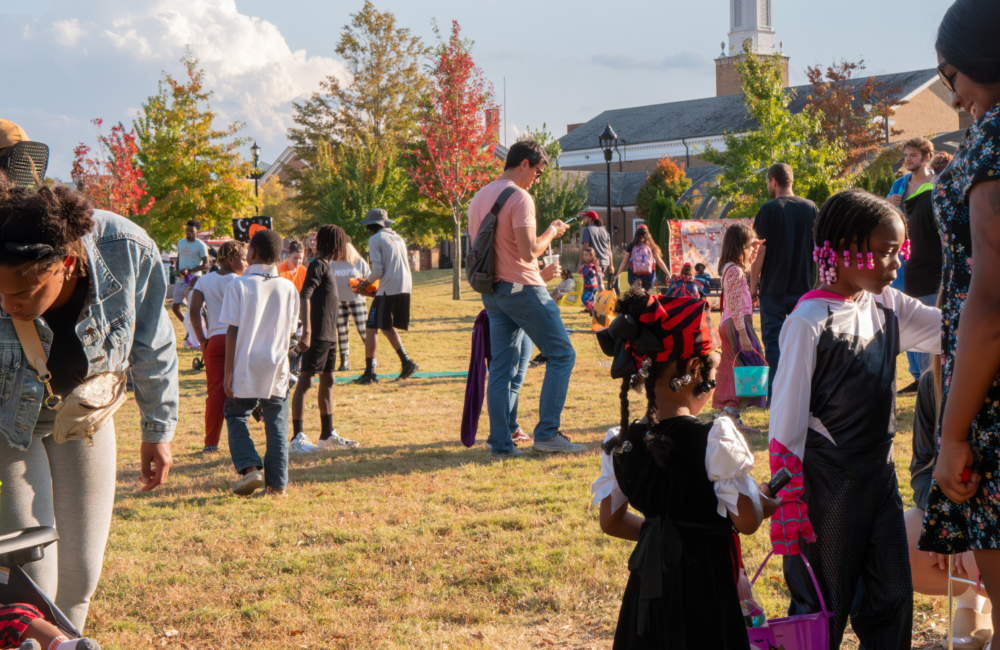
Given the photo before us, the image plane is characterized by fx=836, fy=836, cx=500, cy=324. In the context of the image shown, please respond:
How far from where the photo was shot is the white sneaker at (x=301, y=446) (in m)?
7.55

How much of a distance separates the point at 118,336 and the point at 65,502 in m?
0.59

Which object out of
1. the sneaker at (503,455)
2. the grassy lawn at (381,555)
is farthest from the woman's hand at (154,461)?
the sneaker at (503,455)

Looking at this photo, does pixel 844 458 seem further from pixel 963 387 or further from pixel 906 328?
pixel 963 387

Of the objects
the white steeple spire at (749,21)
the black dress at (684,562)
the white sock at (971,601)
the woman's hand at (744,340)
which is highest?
the white steeple spire at (749,21)

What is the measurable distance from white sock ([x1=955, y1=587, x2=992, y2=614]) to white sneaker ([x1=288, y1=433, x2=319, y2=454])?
5.45 meters

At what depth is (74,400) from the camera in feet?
9.09

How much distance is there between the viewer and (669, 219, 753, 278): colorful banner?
941 inches

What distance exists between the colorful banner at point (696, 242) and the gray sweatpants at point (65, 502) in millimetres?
21740

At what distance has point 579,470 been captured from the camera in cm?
640

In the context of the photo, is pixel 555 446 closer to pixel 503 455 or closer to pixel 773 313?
pixel 503 455

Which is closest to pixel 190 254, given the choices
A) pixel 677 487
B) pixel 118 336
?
pixel 118 336

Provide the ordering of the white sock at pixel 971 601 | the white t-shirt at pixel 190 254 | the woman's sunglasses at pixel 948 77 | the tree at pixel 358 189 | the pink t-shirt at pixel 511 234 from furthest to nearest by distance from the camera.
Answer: the tree at pixel 358 189 → the white t-shirt at pixel 190 254 → the pink t-shirt at pixel 511 234 → the white sock at pixel 971 601 → the woman's sunglasses at pixel 948 77

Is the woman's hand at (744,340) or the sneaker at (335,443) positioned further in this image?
the sneaker at (335,443)

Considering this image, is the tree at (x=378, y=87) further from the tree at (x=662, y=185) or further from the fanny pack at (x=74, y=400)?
the fanny pack at (x=74, y=400)
